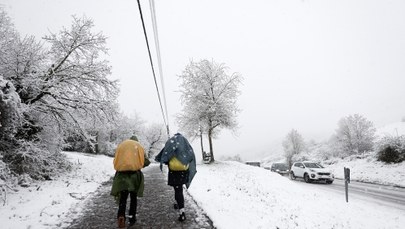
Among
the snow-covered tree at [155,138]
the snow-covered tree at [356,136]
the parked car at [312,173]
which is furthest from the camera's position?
the snow-covered tree at [155,138]

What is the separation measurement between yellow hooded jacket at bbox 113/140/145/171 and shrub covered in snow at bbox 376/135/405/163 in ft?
84.7

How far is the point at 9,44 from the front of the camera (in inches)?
424

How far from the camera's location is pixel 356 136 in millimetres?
52750

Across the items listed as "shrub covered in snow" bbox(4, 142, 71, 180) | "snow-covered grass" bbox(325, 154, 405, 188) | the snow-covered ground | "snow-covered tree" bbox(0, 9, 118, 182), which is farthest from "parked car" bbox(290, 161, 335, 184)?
"shrub covered in snow" bbox(4, 142, 71, 180)

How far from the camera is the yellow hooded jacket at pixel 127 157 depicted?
520 cm

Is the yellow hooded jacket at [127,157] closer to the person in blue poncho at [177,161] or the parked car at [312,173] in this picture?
the person in blue poncho at [177,161]

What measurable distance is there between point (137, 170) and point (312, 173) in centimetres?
1702

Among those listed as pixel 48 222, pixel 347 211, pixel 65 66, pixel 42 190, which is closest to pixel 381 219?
pixel 347 211

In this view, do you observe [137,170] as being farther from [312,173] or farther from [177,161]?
[312,173]

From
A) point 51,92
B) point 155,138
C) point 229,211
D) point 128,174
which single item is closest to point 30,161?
point 51,92

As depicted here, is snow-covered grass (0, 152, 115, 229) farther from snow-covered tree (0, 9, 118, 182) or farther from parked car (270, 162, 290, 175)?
parked car (270, 162, 290, 175)

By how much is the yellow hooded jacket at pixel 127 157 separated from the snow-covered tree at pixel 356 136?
55.2 m

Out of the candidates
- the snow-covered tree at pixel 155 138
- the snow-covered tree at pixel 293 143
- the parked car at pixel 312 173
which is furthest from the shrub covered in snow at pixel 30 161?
the snow-covered tree at pixel 293 143

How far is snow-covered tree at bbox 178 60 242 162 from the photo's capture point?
27.7 meters
